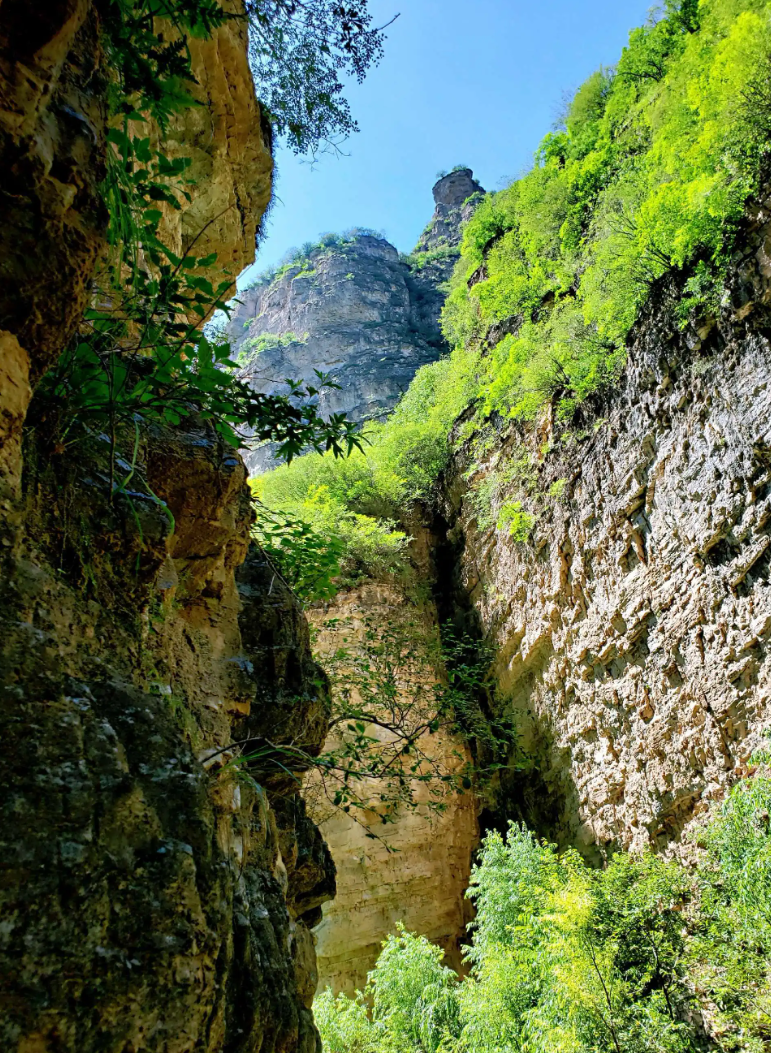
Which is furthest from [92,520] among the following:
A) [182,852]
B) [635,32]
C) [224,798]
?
[635,32]

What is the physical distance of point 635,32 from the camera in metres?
12.1

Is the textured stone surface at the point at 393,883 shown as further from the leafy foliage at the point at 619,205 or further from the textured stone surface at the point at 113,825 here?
the textured stone surface at the point at 113,825

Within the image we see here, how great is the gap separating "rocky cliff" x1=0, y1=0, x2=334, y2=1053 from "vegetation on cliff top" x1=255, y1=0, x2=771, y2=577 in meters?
8.30

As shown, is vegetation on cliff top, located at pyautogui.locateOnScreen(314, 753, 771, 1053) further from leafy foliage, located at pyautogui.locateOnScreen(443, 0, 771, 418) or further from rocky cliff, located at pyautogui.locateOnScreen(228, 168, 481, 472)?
rocky cliff, located at pyautogui.locateOnScreen(228, 168, 481, 472)

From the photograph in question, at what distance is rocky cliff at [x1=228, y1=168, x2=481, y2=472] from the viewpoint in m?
29.1

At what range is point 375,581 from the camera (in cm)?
1400

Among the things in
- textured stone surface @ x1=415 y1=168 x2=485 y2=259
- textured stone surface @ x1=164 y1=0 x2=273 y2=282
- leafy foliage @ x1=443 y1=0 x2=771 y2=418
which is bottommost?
textured stone surface @ x1=164 y1=0 x2=273 y2=282

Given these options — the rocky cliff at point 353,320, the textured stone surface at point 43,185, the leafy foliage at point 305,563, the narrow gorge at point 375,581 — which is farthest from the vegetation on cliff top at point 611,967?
the rocky cliff at point 353,320

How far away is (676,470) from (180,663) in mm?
7375

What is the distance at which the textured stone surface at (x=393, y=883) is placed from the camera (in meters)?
10.5

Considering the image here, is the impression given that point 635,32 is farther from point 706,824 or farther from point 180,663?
point 180,663

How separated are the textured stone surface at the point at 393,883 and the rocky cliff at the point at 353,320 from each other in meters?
17.7

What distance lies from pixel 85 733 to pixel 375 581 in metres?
12.6

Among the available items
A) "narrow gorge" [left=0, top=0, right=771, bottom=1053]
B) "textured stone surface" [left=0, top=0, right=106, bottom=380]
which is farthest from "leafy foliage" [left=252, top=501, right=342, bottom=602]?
"textured stone surface" [left=0, top=0, right=106, bottom=380]
